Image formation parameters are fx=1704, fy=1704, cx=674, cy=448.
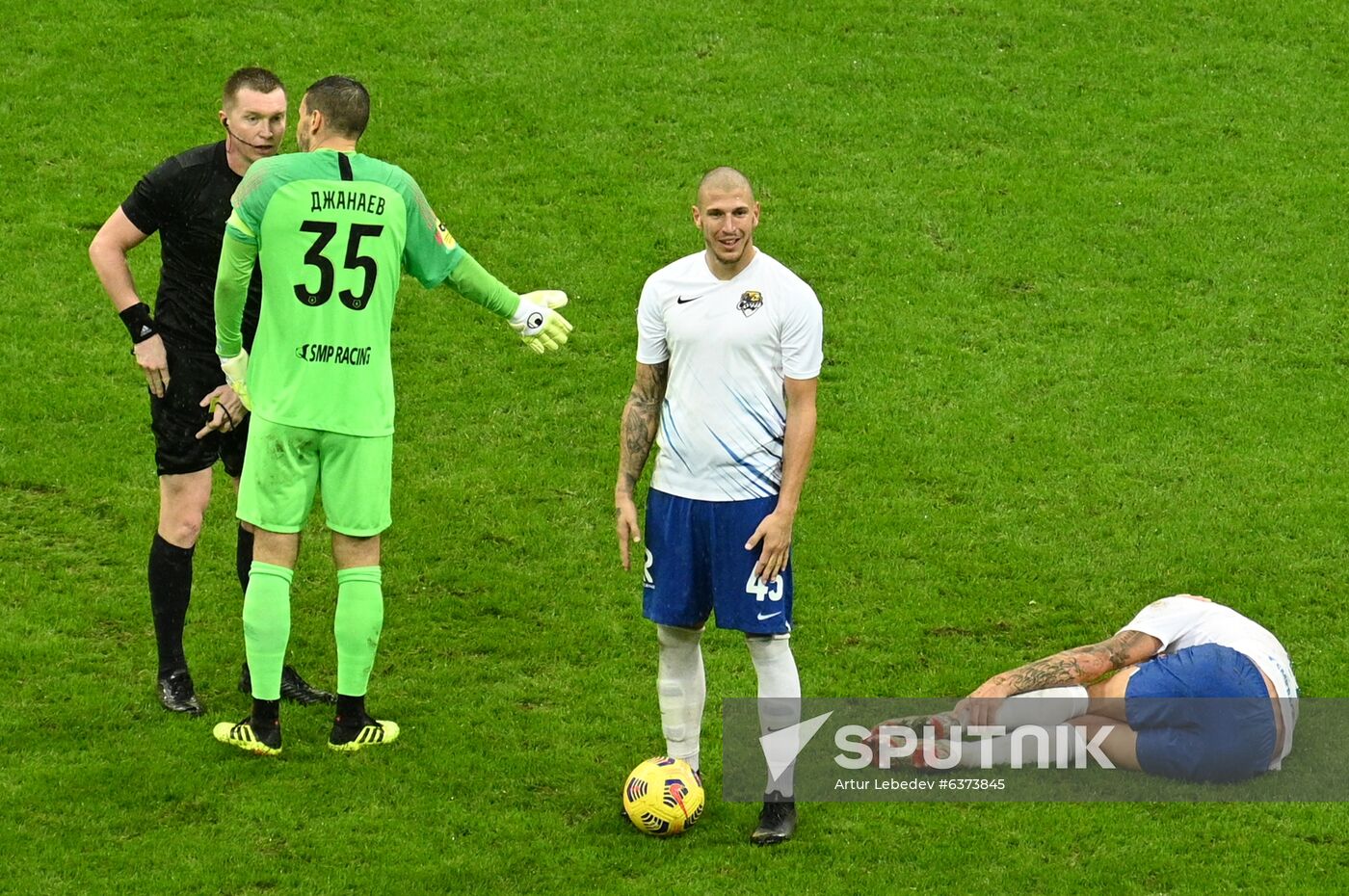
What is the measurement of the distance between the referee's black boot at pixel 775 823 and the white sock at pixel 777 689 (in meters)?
0.05

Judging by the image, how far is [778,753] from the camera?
742 centimetres

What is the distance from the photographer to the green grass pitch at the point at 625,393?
24.6 ft

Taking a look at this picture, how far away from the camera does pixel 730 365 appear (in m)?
7.18

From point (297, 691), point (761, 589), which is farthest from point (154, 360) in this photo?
point (761, 589)

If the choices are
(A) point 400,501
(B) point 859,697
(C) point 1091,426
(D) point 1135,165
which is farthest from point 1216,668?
(D) point 1135,165

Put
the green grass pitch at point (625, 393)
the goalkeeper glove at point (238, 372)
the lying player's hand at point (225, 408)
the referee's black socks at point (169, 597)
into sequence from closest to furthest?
the green grass pitch at point (625, 393)
the goalkeeper glove at point (238, 372)
the lying player's hand at point (225, 408)
the referee's black socks at point (169, 597)

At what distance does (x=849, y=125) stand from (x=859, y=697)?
819cm

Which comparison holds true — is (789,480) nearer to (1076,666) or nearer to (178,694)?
(1076,666)

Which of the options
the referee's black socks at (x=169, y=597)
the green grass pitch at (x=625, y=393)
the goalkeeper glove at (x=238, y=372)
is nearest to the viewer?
the green grass pitch at (x=625, y=393)

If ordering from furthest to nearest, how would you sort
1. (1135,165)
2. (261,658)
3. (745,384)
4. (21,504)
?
(1135,165), (21,504), (261,658), (745,384)

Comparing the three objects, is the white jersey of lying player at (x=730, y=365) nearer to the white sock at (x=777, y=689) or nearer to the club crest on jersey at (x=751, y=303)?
the club crest on jersey at (x=751, y=303)

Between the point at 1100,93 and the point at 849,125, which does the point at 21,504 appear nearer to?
the point at 849,125

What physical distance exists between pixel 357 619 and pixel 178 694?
4.37 ft

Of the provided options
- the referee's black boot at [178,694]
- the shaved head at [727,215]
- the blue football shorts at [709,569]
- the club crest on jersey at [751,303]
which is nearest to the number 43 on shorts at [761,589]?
the blue football shorts at [709,569]
